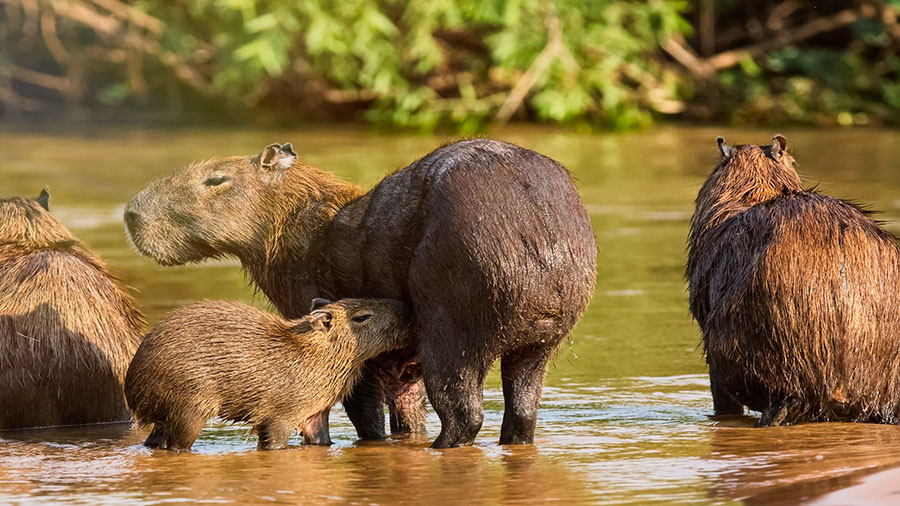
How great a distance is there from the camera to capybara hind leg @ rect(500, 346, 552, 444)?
5.04m

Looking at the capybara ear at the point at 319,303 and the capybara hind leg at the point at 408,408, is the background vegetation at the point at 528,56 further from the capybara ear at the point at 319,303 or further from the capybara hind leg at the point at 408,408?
the capybara ear at the point at 319,303

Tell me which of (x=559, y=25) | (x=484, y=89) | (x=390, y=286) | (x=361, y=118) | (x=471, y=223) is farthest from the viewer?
(x=361, y=118)

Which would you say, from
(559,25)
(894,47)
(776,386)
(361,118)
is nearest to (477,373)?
(776,386)

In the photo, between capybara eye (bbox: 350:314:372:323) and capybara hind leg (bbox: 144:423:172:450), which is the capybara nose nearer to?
capybara hind leg (bbox: 144:423:172:450)

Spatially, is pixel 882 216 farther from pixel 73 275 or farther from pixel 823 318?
pixel 73 275

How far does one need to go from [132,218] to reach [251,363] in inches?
37.1

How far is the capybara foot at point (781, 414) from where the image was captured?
5336 millimetres

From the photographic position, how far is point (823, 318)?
525 centimetres

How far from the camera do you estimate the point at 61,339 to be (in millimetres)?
5812

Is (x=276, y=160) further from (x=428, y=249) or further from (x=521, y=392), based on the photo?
(x=521, y=392)

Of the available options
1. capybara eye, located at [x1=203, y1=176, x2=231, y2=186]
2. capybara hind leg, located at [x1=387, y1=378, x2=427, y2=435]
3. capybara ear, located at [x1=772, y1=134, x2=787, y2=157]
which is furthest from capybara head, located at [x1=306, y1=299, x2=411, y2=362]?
capybara ear, located at [x1=772, y1=134, x2=787, y2=157]

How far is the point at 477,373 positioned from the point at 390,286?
20.8 inches

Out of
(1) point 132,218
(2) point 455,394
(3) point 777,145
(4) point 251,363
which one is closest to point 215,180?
(1) point 132,218

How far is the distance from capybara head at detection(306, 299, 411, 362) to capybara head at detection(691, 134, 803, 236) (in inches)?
62.3
